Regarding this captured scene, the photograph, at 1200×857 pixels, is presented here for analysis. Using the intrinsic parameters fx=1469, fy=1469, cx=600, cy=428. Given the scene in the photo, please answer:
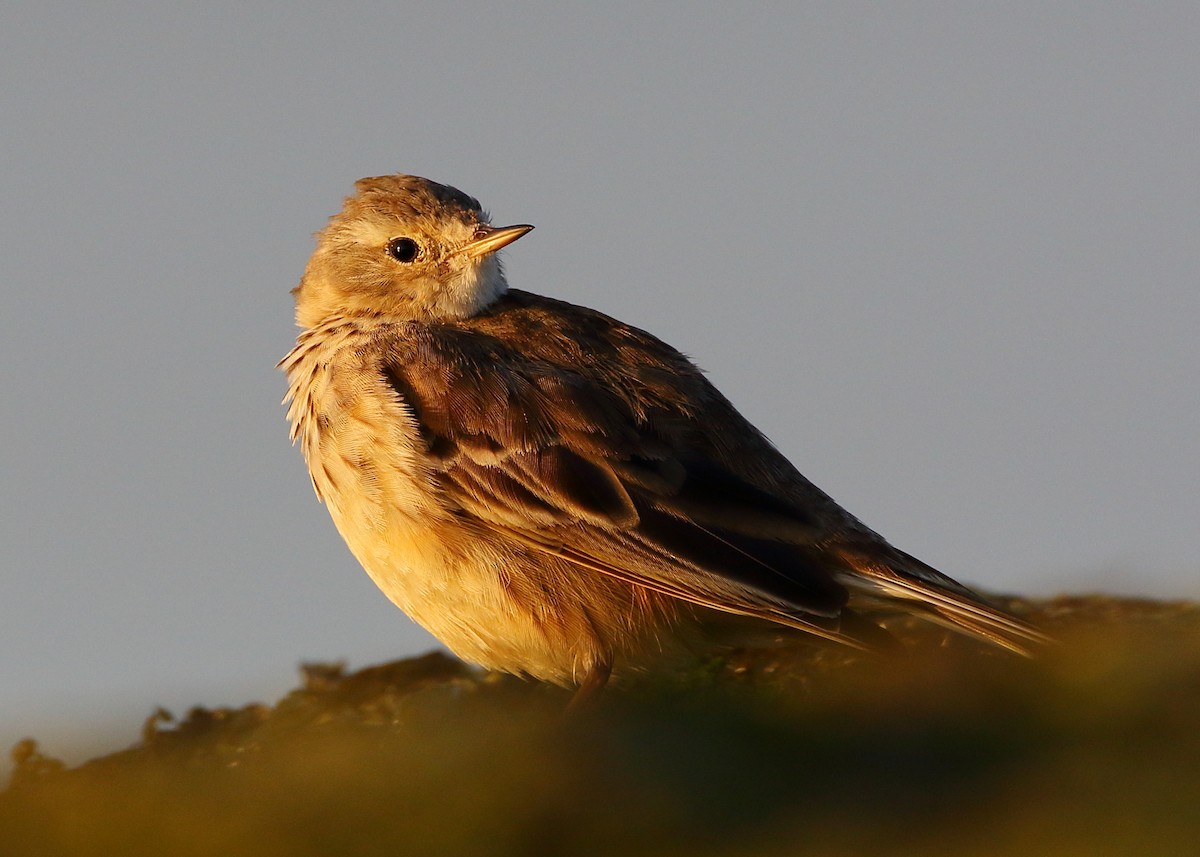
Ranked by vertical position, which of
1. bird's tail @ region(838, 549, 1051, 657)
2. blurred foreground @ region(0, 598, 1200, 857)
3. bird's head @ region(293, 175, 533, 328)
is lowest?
blurred foreground @ region(0, 598, 1200, 857)

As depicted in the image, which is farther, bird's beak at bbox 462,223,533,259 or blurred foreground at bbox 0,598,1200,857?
bird's beak at bbox 462,223,533,259

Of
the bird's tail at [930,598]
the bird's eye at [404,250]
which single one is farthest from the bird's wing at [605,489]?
the bird's eye at [404,250]

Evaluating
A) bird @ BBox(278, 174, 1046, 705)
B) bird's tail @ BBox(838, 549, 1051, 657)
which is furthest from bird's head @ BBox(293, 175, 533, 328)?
bird's tail @ BBox(838, 549, 1051, 657)

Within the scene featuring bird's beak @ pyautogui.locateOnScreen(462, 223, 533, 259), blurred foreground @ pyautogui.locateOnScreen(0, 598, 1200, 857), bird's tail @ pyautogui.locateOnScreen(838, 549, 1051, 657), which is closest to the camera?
blurred foreground @ pyautogui.locateOnScreen(0, 598, 1200, 857)

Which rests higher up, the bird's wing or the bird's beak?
the bird's beak

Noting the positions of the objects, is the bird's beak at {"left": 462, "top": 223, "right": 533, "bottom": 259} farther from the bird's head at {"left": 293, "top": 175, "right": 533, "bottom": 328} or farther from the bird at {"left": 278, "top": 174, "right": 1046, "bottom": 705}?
the bird at {"left": 278, "top": 174, "right": 1046, "bottom": 705}

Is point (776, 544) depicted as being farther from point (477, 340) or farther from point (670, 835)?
point (670, 835)

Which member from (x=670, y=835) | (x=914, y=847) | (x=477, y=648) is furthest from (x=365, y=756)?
(x=477, y=648)

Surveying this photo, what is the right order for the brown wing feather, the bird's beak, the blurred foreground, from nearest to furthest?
the blurred foreground
the brown wing feather
the bird's beak

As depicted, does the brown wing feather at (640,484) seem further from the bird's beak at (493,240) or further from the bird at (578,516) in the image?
the bird's beak at (493,240)
